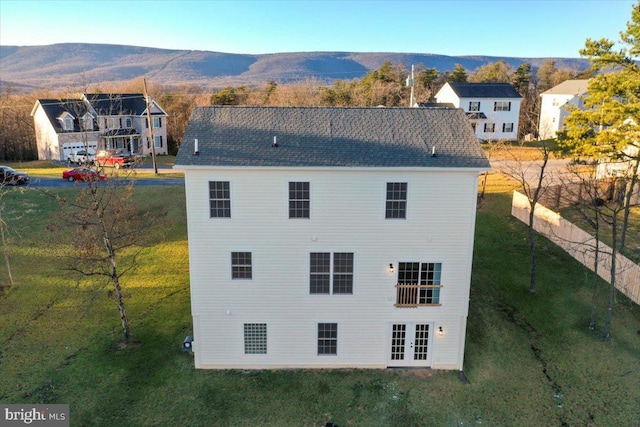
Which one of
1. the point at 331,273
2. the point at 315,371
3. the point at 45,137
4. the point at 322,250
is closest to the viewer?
the point at 322,250

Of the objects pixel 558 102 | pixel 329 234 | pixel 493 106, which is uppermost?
pixel 558 102

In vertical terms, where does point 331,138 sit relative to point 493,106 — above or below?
below

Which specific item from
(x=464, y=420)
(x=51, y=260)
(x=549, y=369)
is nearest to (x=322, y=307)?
(x=464, y=420)

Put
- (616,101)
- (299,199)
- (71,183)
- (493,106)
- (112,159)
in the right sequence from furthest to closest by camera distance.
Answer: (493,106), (71,183), (112,159), (616,101), (299,199)

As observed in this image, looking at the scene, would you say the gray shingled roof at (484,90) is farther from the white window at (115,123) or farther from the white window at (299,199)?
the white window at (299,199)

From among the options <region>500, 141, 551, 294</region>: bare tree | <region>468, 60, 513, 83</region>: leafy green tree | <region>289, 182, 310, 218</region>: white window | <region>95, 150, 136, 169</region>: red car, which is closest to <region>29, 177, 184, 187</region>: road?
<region>95, 150, 136, 169</region>: red car

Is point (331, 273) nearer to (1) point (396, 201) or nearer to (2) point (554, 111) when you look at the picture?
(1) point (396, 201)

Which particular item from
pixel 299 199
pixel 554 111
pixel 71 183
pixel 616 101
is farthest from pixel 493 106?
pixel 299 199
